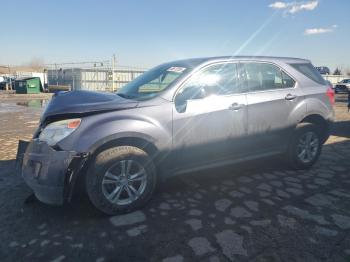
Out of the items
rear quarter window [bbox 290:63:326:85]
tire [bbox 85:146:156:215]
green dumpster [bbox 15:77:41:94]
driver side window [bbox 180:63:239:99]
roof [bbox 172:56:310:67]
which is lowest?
tire [bbox 85:146:156:215]

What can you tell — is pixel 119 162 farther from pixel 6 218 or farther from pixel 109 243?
pixel 6 218

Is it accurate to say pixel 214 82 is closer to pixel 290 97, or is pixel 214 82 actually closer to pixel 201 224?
pixel 290 97

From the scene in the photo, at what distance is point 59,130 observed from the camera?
10.1 feet

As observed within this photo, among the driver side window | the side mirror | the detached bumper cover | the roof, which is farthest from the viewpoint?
the roof

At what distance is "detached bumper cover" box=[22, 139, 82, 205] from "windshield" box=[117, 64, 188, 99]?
125 cm

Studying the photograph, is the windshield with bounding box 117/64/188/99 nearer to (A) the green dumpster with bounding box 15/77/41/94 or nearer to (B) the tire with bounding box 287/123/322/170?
(B) the tire with bounding box 287/123/322/170

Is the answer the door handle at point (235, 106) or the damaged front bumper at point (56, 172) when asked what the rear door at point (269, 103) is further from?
the damaged front bumper at point (56, 172)

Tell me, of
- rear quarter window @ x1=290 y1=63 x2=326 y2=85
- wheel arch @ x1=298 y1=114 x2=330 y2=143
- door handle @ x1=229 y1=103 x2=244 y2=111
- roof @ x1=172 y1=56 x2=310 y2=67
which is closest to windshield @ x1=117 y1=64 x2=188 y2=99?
roof @ x1=172 y1=56 x2=310 y2=67

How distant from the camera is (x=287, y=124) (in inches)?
176

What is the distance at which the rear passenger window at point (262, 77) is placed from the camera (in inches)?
166

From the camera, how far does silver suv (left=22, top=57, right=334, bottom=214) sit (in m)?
3.08

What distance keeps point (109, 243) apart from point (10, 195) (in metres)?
1.96

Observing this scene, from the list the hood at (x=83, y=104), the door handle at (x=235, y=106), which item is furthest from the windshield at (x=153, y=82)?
the door handle at (x=235, y=106)

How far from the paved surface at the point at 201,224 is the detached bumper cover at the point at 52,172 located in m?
0.35
